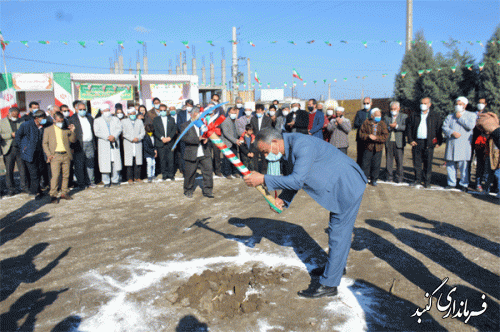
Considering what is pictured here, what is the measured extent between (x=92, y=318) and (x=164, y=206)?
4074 millimetres

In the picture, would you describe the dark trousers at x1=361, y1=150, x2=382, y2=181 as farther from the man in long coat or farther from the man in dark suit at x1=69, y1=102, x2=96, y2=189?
the man in dark suit at x1=69, y1=102, x2=96, y2=189

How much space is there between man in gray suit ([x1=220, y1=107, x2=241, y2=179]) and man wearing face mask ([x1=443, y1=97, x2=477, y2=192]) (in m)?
5.17

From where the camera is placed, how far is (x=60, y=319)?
3.39 metres

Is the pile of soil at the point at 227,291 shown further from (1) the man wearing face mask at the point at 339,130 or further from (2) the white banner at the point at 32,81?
(2) the white banner at the point at 32,81

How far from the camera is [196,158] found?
313 inches

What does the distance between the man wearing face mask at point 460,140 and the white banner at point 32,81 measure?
16802 mm

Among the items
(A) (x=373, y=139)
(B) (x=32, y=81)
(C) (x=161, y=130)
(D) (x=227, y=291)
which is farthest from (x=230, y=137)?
(B) (x=32, y=81)

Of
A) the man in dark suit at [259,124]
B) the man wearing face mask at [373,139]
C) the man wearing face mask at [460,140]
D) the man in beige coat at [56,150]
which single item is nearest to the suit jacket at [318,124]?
the man wearing face mask at [373,139]

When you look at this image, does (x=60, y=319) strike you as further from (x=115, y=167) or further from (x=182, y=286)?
(x=115, y=167)

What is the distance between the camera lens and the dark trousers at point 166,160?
392 inches

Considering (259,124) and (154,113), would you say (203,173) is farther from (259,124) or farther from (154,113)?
(154,113)

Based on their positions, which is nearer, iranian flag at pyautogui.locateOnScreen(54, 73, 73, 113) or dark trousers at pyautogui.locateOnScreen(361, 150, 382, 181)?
dark trousers at pyautogui.locateOnScreen(361, 150, 382, 181)

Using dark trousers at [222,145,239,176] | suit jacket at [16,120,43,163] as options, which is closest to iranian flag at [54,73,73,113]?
→ suit jacket at [16,120,43,163]

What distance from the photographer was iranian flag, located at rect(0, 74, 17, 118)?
15913mm
